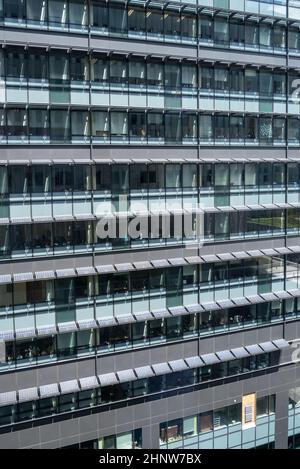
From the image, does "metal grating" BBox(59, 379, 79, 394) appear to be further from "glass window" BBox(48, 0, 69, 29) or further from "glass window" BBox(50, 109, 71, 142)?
"glass window" BBox(48, 0, 69, 29)

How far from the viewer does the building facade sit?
1032 inches

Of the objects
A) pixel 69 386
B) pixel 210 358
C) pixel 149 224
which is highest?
pixel 149 224

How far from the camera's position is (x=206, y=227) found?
99.9 ft

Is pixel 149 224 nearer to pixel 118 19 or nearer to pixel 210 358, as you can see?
pixel 210 358

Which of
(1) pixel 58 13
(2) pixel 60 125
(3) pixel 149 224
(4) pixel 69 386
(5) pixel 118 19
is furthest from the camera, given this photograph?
(3) pixel 149 224

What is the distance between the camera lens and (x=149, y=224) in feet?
95.0

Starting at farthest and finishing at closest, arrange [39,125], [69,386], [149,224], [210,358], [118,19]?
[210,358]
[149,224]
[69,386]
[118,19]
[39,125]

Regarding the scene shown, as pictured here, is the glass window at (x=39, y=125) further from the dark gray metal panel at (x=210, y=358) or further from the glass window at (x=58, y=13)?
the dark gray metal panel at (x=210, y=358)

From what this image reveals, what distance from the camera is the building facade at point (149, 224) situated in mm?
26219

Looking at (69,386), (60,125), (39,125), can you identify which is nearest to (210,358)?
(69,386)

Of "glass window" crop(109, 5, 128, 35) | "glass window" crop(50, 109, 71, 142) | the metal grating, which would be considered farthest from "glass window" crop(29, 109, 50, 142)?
the metal grating

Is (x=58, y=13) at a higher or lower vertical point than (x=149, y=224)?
higher

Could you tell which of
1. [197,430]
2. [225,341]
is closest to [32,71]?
[225,341]

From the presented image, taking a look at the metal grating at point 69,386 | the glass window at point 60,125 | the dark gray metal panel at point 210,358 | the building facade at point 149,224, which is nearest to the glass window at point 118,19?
the building facade at point 149,224
